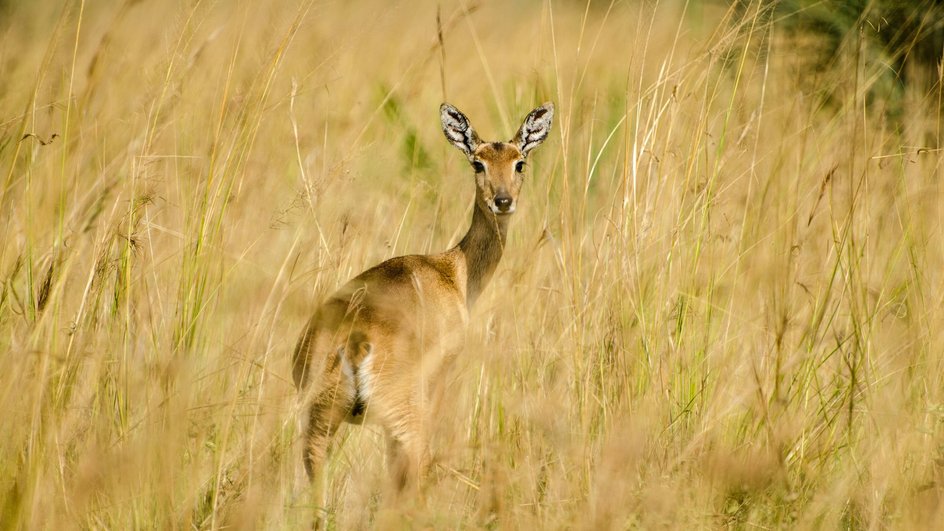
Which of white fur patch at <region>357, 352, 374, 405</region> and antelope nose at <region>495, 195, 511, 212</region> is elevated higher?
antelope nose at <region>495, 195, 511, 212</region>

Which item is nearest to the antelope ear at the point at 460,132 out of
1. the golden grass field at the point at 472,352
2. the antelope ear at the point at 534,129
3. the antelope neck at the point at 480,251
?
the antelope ear at the point at 534,129

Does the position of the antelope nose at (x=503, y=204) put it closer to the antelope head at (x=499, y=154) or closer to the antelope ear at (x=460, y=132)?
the antelope head at (x=499, y=154)

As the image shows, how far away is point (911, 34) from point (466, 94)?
412 cm

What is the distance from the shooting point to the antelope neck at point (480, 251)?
17.4ft

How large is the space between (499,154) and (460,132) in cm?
33

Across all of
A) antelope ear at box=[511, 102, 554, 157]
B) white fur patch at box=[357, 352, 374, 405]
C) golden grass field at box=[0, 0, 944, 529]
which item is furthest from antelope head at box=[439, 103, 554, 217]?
white fur patch at box=[357, 352, 374, 405]

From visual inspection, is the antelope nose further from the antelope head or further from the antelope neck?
the antelope neck

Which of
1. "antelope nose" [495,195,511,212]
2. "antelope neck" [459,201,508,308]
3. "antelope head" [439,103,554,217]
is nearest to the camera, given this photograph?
"antelope nose" [495,195,511,212]

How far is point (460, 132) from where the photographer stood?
18.3 ft

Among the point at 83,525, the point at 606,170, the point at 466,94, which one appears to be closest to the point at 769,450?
the point at 83,525

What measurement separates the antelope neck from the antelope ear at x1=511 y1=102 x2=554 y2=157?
42 cm

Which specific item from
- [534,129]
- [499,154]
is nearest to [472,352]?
[499,154]

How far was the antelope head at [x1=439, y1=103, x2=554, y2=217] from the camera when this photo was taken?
519 centimetres

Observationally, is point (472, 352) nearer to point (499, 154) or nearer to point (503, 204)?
point (503, 204)
